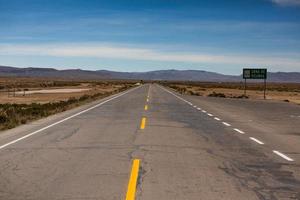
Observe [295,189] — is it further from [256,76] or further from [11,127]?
[256,76]

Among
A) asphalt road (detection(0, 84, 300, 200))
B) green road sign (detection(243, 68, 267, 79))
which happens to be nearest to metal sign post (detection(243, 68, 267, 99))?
green road sign (detection(243, 68, 267, 79))

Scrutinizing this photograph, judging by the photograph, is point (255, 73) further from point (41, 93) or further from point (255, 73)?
point (41, 93)

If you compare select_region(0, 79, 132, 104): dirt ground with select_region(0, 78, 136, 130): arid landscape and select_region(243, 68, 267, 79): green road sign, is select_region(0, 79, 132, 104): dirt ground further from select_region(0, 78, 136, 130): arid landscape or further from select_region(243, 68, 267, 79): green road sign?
select_region(243, 68, 267, 79): green road sign

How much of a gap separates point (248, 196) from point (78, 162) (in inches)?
155

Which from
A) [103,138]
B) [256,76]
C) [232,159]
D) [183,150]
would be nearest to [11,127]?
[103,138]

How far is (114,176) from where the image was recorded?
816 cm

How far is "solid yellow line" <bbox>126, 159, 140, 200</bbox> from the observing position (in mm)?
6793

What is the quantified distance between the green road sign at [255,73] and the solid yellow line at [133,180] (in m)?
50.2

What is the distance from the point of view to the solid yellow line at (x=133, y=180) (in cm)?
679

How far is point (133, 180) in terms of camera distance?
7832 mm

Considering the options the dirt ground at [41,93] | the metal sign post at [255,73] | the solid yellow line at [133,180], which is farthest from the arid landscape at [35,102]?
the metal sign post at [255,73]

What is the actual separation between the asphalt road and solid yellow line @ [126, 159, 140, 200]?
0.05 feet

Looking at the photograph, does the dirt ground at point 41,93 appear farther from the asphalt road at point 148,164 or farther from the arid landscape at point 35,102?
the asphalt road at point 148,164

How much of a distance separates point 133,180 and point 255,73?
173ft
